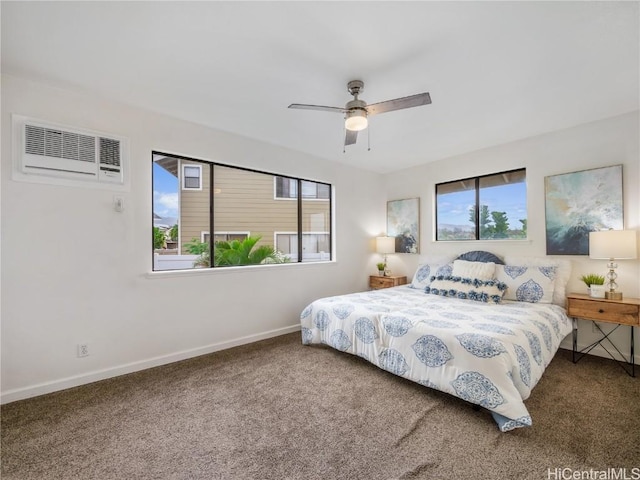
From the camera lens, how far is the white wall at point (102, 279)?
228 cm

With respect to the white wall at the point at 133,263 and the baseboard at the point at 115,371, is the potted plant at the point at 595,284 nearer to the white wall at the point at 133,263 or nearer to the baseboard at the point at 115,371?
the white wall at the point at 133,263

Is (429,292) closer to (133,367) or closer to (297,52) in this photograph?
(297,52)

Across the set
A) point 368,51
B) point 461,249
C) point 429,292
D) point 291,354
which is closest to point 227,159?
point 368,51

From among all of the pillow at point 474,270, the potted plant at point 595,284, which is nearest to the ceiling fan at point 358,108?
the pillow at point 474,270

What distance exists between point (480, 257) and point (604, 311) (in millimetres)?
1307

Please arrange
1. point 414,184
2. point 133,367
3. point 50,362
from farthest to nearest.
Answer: point 414,184, point 133,367, point 50,362

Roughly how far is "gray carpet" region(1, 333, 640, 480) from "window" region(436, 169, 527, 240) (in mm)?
1830

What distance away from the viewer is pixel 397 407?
84.4 inches

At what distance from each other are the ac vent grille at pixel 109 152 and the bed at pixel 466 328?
248 cm

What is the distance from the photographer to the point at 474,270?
11.6 ft

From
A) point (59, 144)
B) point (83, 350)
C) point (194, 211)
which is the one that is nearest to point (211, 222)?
point (194, 211)

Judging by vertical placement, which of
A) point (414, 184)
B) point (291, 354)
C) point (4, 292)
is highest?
point (414, 184)

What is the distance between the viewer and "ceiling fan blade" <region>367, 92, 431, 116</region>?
2.01 m

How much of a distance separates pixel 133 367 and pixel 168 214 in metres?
1.56
